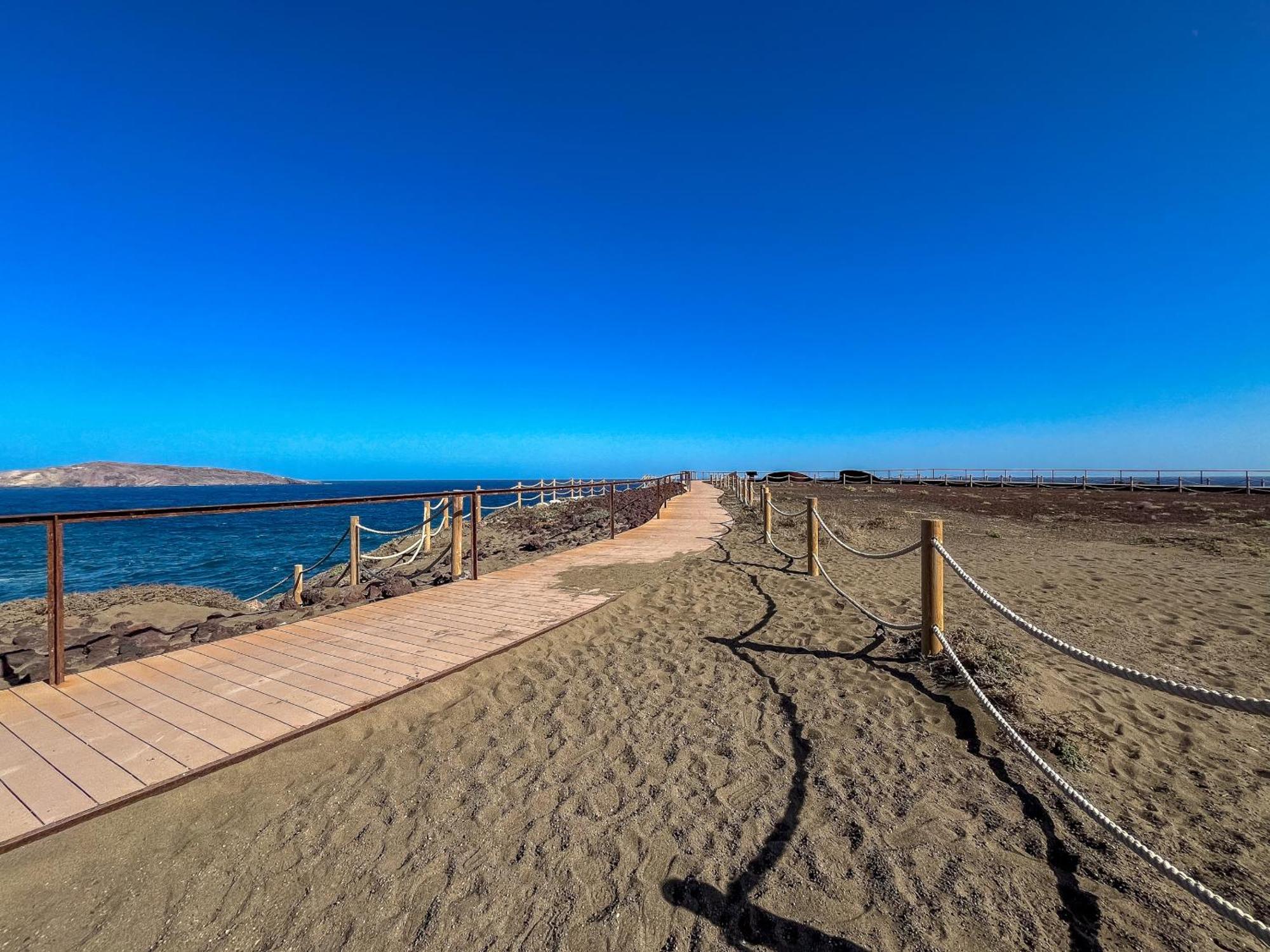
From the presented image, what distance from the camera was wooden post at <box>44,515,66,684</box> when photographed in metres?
3.60

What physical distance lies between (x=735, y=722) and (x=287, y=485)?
225344 mm

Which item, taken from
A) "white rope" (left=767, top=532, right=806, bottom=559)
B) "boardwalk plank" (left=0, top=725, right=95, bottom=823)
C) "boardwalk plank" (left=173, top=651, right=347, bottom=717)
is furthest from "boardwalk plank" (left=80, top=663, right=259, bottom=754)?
"white rope" (left=767, top=532, right=806, bottom=559)

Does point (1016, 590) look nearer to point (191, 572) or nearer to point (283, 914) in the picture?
point (283, 914)

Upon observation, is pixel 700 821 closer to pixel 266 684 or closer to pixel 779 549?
pixel 266 684

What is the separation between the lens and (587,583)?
739 cm

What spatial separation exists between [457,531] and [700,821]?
5462 mm

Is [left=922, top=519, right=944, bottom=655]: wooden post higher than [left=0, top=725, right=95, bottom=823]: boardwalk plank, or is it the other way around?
[left=922, top=519, right=944, bottom=655]: wooden post

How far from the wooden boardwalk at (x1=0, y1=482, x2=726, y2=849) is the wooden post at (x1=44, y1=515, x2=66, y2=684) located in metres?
0.12

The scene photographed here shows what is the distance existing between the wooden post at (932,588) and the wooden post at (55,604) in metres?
5.96

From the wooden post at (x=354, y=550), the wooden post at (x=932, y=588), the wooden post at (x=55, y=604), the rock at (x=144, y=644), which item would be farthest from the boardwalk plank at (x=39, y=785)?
the wooden post at (x=354, y=550)

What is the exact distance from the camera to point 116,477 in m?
155

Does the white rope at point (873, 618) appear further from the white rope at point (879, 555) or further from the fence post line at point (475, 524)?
the fence post line at point (475, 524)

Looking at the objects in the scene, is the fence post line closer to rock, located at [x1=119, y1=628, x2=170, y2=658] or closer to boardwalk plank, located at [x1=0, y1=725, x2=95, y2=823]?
rock, located at [x1=119, y1=628, x2=170, y2=658]

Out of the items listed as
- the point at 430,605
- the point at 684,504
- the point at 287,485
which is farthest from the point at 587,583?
the point at 287,485
